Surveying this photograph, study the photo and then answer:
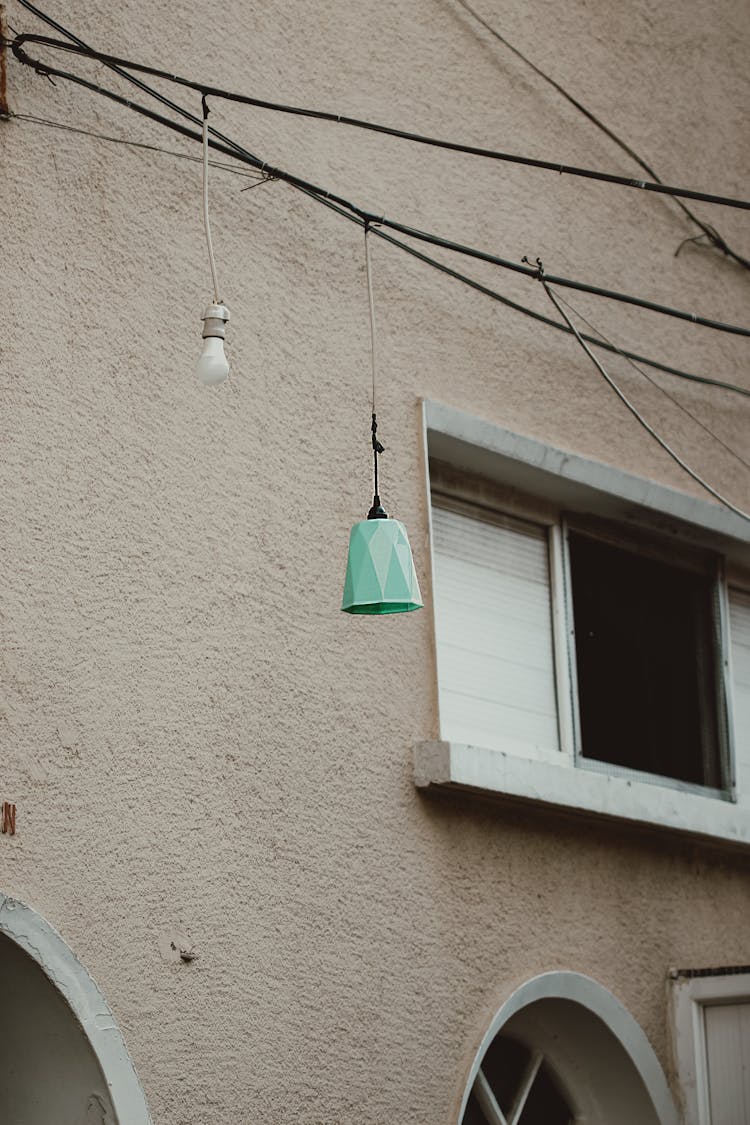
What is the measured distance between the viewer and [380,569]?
4.69 metres

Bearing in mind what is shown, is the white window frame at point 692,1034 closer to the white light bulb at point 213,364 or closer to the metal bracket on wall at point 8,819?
the metal bracket on wall at point 8,819

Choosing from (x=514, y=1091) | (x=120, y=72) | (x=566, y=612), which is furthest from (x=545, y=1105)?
(x=120, y=72)

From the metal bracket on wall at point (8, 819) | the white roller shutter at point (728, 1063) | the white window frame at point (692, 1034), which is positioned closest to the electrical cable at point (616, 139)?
the white window frame at point (692, 1034)

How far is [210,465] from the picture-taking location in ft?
17.6

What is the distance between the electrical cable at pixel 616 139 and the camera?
279 inches

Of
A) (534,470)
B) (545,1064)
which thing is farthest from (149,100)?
(545,1064)

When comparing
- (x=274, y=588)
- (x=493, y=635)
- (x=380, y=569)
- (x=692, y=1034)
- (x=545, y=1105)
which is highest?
(x=493, y=635)

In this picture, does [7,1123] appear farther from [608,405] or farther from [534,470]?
[608,405]

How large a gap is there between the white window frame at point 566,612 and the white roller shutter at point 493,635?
96mm

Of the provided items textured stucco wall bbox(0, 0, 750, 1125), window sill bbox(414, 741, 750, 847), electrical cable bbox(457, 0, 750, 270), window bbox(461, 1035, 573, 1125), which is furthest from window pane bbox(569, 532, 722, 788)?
electrical cable bbox(457, 0, 750, 270)

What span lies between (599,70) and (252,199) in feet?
8.88

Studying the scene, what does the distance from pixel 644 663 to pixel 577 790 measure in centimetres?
133

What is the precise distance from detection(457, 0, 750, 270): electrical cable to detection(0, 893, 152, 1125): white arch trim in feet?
15.3

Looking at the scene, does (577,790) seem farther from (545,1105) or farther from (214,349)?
(214,349)
